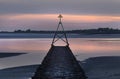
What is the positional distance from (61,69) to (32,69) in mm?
8904

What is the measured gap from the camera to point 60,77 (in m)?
19.5

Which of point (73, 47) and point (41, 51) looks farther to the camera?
point (73, 47)

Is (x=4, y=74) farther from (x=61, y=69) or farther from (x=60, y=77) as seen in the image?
(x=60, y=77)

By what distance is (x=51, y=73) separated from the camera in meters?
21.2

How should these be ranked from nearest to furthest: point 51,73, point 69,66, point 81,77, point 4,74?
point 81,77 → point 51,73 → point 69,66 → point 4,74

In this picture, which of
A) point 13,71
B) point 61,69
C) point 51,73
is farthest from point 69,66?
point 13,71

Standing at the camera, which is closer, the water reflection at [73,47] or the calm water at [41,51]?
the calm water at [41,51]

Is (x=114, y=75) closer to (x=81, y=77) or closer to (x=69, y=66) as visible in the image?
(x=69, y=66)

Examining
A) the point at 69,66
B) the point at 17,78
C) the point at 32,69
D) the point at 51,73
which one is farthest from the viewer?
the point at 32,69

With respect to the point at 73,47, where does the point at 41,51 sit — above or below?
above

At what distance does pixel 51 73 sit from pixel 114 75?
23.4ft

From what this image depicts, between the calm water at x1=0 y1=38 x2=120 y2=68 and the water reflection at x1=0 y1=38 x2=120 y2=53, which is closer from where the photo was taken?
the calm water at x1=0 y1=38 x2=120 y2=68

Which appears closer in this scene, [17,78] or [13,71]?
[17,78]

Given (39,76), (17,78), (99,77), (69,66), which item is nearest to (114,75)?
(99,77)
